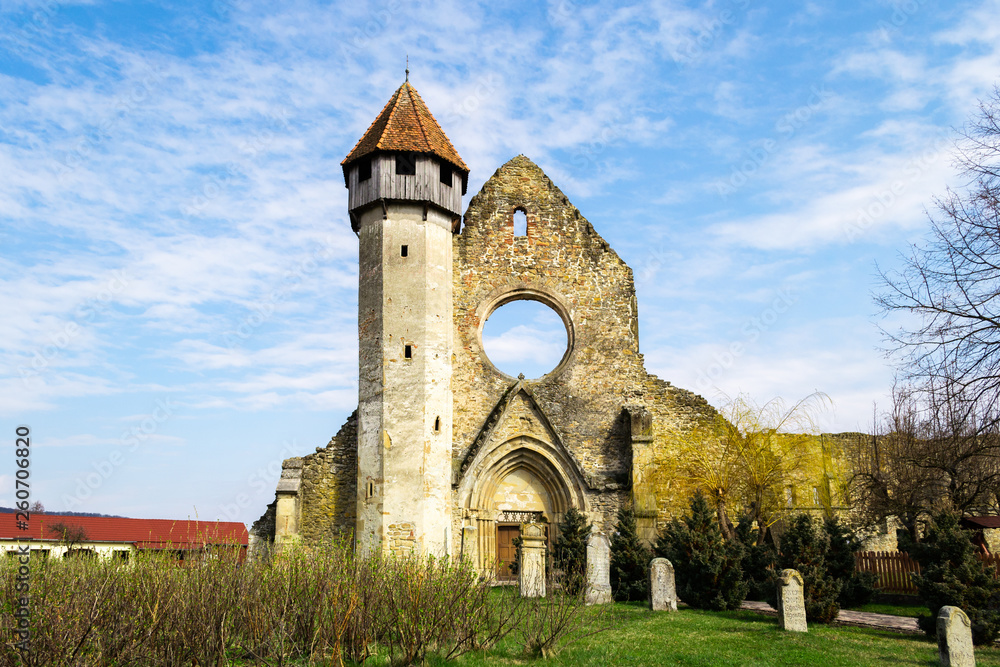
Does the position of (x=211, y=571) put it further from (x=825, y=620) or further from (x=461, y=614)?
(x=825, y=620)

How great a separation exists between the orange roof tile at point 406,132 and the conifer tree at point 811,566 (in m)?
11.8

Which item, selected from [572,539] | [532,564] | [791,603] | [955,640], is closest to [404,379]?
[572,539]

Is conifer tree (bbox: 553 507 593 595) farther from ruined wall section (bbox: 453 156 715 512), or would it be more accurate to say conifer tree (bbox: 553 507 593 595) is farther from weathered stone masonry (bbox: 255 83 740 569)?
ruined wall section (bbox: 453 156 715 512)

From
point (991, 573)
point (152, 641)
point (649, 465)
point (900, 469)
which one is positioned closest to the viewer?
point (152, 641)

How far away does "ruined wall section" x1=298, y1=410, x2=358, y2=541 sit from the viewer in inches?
723

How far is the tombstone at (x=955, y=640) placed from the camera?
8.89m

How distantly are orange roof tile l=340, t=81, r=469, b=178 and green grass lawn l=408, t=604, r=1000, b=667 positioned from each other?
11.8 metres

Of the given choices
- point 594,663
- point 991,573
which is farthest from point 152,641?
point 991,573

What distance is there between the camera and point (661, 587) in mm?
13148

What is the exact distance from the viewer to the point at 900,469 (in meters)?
22.8

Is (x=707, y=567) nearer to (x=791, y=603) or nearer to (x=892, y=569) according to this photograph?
(x=791, y=603)

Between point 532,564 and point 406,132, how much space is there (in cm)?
1118

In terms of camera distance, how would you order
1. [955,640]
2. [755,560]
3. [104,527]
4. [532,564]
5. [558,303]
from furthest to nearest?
[104,527], [558,303], [755,560], [532,564], [955,640]

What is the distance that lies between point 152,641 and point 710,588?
31.9 feet
